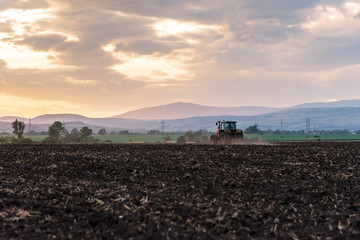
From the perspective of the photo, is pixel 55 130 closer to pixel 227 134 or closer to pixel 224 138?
pixel 224 138

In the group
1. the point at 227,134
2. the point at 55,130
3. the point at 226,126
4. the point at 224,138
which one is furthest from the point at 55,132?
the point at 227,134

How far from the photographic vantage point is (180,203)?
555 inches

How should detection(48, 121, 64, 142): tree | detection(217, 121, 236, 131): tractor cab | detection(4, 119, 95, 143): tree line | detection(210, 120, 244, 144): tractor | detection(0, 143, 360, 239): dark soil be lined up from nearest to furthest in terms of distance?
detection(0, 143, 360, 239): dark soil, detection(210, 120, 244, 144): tractor, detection(217, 121, 236, 131): tractor cab, detection(4, 119, 95, 143): tree line, detection(48, 121, 64, 142): tree

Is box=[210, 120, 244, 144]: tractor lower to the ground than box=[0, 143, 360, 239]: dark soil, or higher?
higher

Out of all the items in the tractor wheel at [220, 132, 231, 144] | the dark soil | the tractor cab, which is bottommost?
the dark soil

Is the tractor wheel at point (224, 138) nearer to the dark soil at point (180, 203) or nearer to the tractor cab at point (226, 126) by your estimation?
the tractor cab at point (226, 126)

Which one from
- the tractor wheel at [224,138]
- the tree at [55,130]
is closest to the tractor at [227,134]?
the tractor wheel at [224,138]

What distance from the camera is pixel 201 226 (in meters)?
11.9

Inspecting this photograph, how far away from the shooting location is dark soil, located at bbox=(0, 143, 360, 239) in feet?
37.9

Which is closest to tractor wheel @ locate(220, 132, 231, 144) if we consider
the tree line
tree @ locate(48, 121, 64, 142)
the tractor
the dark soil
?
the tractor

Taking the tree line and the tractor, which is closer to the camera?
the tractor

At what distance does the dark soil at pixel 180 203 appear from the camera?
11.5 m

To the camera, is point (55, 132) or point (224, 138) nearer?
point (224, 138)

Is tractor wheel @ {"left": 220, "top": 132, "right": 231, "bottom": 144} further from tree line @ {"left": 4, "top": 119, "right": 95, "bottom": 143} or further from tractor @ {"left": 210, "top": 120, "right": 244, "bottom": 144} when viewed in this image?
tree line @ {"left": 4, "top": 119, "right": 95, "bottom": 143}
